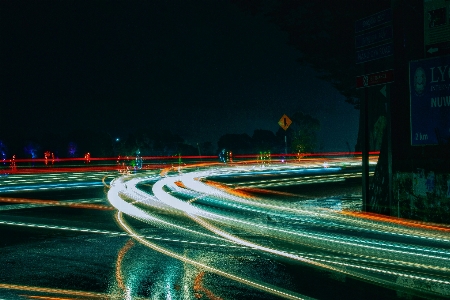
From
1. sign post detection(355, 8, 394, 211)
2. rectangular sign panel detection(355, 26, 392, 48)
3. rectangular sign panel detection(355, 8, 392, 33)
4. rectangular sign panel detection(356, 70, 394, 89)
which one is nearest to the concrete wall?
sign post detection(355, 8, 394, 211)

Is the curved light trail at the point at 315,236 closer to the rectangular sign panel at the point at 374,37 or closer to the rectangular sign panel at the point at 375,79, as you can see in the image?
the rectangular sign panel at the point at 375,79

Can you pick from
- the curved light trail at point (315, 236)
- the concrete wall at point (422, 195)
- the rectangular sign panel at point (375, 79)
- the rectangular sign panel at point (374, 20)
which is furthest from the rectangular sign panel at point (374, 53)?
the curved light trail at point (315, 236)

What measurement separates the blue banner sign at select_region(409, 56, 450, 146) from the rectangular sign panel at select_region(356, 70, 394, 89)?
463 mm

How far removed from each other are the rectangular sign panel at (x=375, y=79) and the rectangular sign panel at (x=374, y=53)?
1.32 feet

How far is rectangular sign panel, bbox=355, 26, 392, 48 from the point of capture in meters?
12.5

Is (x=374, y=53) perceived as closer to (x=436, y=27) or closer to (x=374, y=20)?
(x=374, y=20)

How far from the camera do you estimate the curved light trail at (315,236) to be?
769 centimetres

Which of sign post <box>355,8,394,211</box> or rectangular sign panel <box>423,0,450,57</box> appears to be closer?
rectangular sign panel <box>423,0,450,57</box>

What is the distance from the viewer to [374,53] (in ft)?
42.5

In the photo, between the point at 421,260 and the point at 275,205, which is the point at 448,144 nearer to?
the point at 421,260

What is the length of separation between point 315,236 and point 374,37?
16.4 ft

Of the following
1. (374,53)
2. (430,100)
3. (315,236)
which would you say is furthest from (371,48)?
(315,236)

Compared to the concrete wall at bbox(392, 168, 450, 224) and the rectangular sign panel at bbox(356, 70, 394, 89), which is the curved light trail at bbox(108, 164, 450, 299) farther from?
the rectangular sign panel at bbox(356, 70, 394, 89)

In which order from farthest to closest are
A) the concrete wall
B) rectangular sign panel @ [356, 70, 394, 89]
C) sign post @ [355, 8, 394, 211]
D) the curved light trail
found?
sign post @ [355, 8, 394, 211] < rectangular sign panel @ [356, 70, 394, 89] < the concrete wall < the curved light trail
